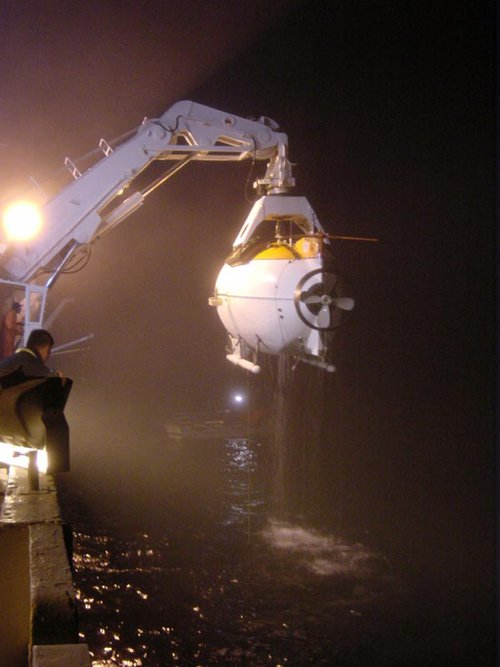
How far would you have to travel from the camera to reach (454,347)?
116 ft

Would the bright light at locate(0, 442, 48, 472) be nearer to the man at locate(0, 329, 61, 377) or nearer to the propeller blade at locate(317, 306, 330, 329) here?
the man at locate(0, 329, 61, 377)

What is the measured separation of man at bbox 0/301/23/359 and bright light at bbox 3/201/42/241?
3.78 ft

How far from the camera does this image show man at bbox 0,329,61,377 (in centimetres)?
419

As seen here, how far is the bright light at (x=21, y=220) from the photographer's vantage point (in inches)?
281

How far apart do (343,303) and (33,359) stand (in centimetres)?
281

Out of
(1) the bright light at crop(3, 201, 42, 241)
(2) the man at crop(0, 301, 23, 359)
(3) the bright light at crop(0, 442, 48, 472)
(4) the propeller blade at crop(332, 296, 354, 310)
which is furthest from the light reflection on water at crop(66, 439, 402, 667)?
(1) the bright light at crop(3, 201, 42, 241)

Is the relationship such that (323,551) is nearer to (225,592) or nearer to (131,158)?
(225,592)

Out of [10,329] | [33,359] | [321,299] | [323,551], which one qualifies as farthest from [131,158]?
[323,551]

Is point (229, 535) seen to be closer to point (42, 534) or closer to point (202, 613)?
point (202, 613)

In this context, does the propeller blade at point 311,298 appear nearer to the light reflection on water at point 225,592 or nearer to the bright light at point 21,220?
the bright light at point 21,220

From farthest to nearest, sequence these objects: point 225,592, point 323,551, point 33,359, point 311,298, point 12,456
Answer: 1. point 323,551
2. point 225,592
3. point 311,298
4. point 12,456
5. point 33,359

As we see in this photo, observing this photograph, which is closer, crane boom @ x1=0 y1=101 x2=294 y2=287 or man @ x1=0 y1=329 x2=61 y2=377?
man @ x1=0 y1=329 x2=61 y2=377

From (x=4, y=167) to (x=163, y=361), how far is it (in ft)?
49.1

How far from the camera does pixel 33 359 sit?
4.46 metres
